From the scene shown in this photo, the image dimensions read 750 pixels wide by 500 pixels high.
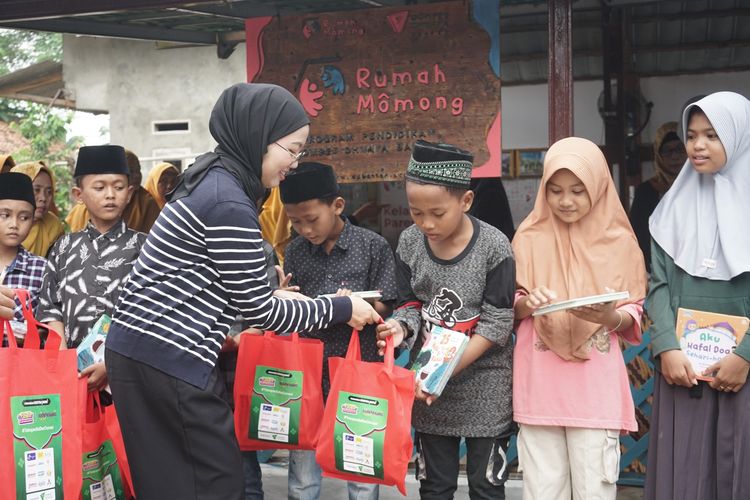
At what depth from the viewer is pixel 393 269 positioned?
382 centimetres

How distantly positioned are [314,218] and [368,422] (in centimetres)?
90

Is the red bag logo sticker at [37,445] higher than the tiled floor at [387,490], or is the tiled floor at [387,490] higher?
the red bag logo sticker at [37,445]

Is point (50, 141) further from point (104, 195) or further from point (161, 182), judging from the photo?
point (104, 195)

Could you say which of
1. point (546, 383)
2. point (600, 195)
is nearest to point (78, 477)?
point (546, 383)

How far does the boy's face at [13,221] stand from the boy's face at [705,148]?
3075mm

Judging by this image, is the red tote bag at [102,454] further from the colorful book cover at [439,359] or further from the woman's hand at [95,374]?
the colorful book cover at [439,359]

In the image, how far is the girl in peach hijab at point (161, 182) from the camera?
243 inches

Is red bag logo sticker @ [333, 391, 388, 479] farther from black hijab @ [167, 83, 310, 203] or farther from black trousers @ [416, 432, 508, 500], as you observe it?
black hijab @ [167, 83, 310, 203]

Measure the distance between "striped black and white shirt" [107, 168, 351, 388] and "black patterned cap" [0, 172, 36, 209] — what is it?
1.66 meters

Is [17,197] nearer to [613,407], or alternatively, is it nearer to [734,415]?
[613,407]

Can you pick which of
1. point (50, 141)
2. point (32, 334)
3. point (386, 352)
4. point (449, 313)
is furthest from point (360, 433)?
point (50, 141)

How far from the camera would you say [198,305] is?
300 centimetres

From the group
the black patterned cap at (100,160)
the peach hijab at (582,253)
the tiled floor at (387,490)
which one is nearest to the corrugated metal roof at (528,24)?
the black patterned cap at (100,160)

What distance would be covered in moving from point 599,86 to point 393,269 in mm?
6630
